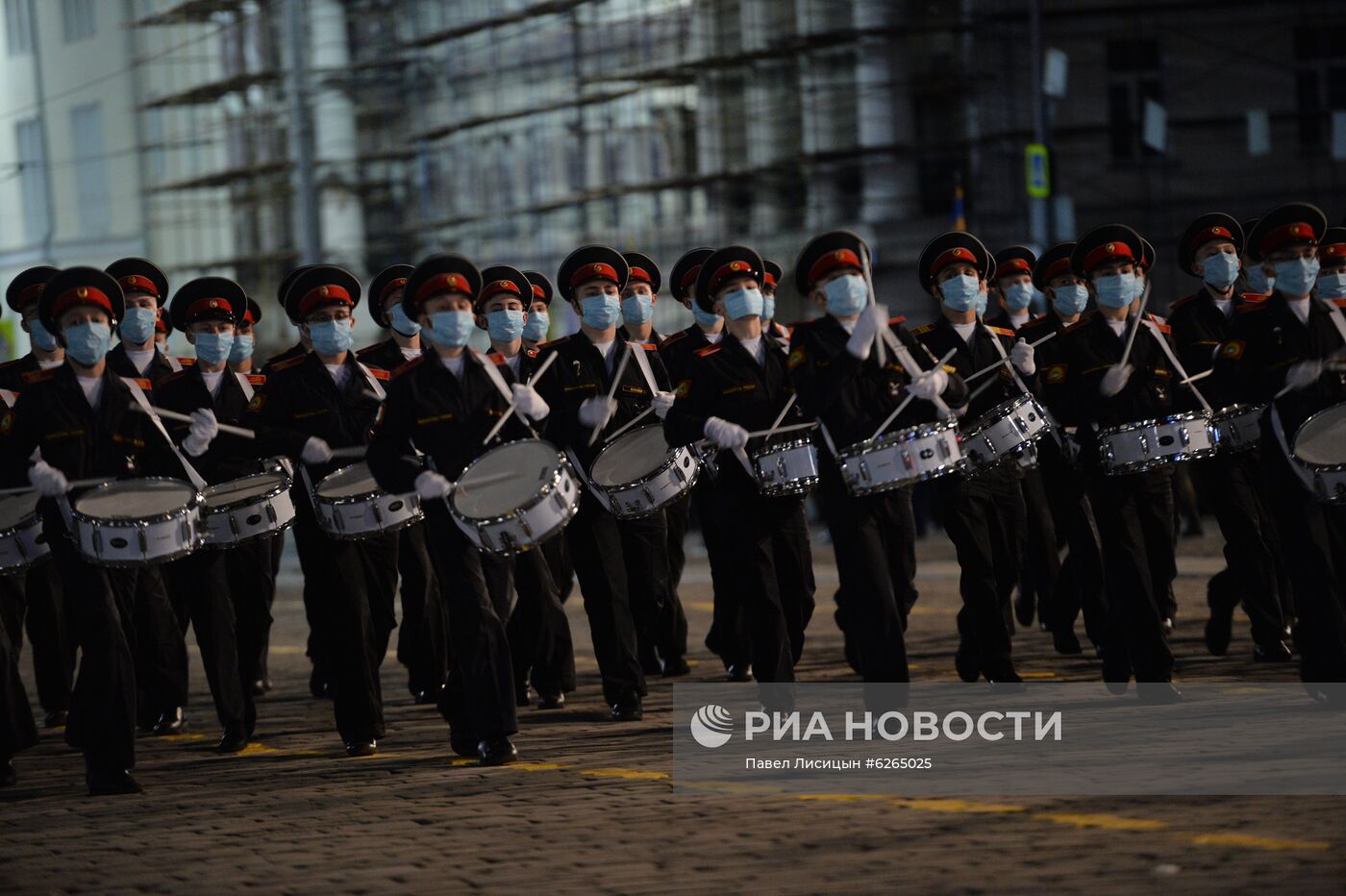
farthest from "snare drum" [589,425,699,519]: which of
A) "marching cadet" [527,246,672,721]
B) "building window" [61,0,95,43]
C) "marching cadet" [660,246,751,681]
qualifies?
"building window" [61,0,95,43]

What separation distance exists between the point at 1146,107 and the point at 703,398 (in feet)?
86.4

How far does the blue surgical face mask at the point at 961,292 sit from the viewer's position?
11.9m

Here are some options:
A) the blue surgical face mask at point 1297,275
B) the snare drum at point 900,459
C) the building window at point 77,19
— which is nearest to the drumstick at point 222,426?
the snare drum at point 900,459

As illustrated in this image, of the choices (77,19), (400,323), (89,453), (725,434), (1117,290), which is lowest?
(725,434)

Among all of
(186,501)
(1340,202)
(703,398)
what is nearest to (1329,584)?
(703,398)

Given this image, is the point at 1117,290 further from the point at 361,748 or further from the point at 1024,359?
the point at 361,748

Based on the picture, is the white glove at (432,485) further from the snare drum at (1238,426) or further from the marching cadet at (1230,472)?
the marching cadet at (1230,472)

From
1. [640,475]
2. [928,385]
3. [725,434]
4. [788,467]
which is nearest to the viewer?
[928,385]

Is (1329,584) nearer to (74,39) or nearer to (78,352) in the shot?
(78,352)

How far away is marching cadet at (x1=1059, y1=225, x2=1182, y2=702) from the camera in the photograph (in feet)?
36.4

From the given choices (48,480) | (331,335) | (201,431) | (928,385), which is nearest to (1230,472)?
(928,385)

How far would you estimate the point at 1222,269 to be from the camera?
12.5m

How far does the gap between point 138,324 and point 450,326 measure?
3.02 meters

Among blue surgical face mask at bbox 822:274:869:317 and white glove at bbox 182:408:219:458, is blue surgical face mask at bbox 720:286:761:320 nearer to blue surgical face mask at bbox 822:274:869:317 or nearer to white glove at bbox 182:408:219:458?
blue surgical face mask at bbox 822:274:869:317
